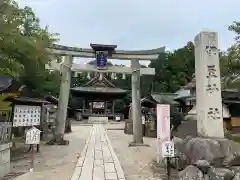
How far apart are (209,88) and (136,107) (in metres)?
5.94

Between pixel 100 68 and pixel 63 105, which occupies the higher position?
pixel 100 68

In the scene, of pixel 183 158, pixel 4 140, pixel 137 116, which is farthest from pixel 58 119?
pixel 183 158

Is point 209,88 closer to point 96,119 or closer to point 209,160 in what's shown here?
point 209,160

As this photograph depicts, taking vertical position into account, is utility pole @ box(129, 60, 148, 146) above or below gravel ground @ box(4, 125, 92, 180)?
above

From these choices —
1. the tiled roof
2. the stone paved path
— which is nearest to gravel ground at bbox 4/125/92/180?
the stone paved path

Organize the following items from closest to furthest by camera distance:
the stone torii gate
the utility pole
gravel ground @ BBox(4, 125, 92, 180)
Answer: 1. gravel ground @ BBox(4, 125, 92, 180)
2. the utility pole
3. the stone torii gate

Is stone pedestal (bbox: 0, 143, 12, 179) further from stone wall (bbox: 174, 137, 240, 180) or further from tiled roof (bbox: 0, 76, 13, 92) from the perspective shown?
stone wall (bbox: 174, 137, 240, 180)

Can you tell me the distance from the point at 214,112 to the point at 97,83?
37.2m

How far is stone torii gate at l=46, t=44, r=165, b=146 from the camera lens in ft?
40.8

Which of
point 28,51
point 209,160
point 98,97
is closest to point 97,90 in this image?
point 98,97

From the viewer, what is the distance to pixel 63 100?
12539 millimetres

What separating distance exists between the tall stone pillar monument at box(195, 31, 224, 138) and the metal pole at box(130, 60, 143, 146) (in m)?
5.31

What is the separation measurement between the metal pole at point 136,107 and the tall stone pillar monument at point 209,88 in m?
5.31

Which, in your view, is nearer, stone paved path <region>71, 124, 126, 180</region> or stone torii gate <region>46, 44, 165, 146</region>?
stone paved path <region>71, 124, 126, 180</region>
